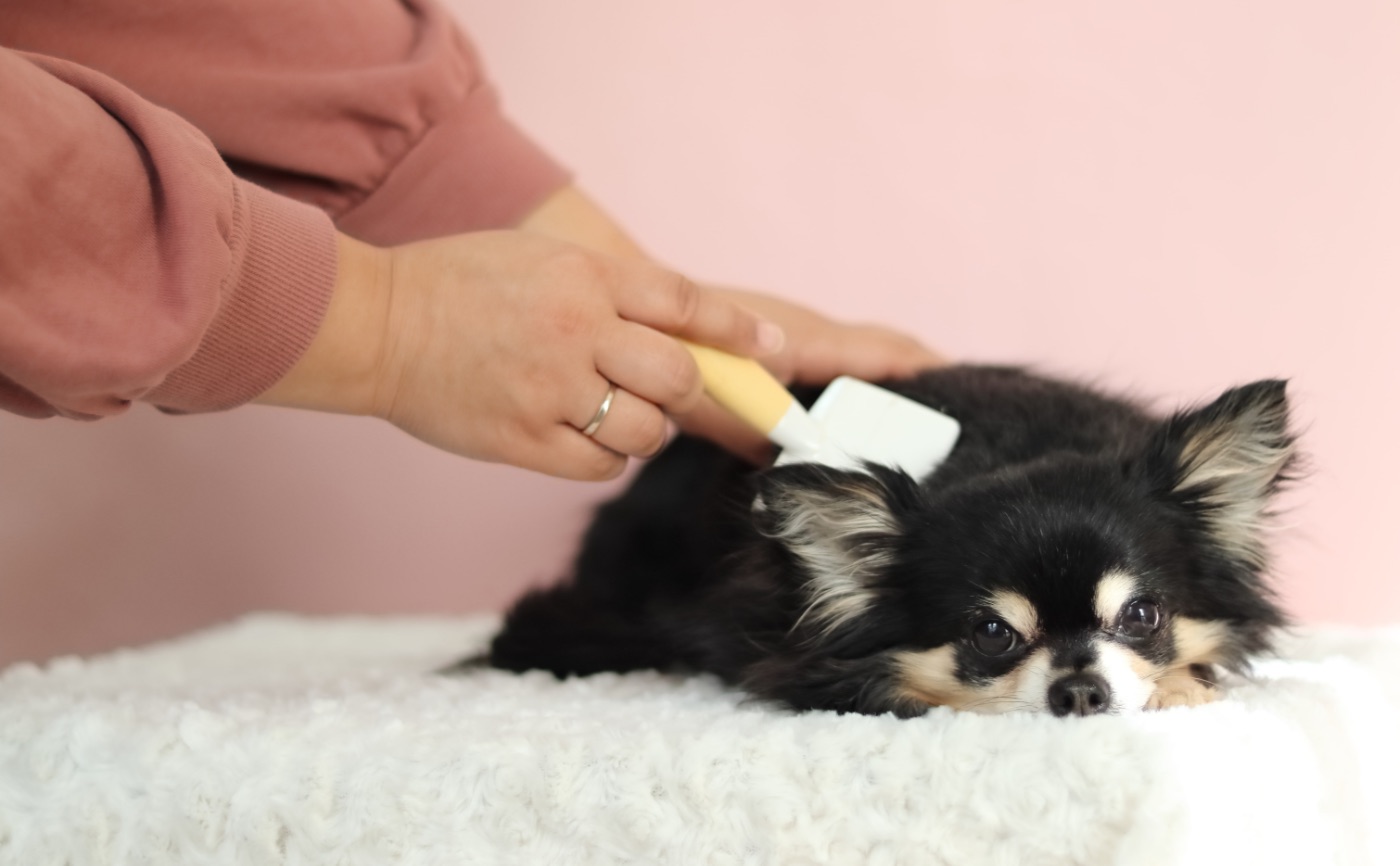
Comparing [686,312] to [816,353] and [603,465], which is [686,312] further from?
[816,353]

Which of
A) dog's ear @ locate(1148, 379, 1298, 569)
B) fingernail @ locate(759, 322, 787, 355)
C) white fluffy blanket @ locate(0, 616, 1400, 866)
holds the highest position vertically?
dog's ear @ locate(1148, 379, 1298, 569)

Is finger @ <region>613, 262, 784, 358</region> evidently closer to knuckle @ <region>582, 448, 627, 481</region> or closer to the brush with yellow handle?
the brush with yellow handle

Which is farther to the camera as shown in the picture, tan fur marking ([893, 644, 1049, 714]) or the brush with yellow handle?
the brush with yellow handle

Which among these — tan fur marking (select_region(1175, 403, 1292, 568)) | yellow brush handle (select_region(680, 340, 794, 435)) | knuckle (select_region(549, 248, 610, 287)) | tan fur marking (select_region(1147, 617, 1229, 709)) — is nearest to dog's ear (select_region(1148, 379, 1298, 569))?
tan fur marking (select_region(1175, 403, 1292, 568))

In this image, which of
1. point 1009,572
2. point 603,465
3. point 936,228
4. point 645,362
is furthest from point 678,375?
point 936,228

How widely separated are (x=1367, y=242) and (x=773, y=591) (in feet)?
4.58

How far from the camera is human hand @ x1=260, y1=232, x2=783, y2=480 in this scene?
3.77 feet

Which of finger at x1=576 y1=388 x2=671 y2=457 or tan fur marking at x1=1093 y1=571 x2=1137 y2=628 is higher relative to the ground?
tan fur marking at x1=1093 y1=571 x2=1137 y2=628

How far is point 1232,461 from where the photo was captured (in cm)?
127

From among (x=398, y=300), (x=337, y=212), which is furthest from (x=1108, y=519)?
(x=337, y=212)

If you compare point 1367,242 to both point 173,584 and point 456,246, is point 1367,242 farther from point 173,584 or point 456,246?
point 173,584

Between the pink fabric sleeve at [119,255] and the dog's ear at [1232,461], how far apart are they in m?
0.90

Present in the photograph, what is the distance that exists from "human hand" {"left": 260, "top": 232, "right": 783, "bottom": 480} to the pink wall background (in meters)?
0.87

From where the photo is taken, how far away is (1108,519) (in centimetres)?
119
